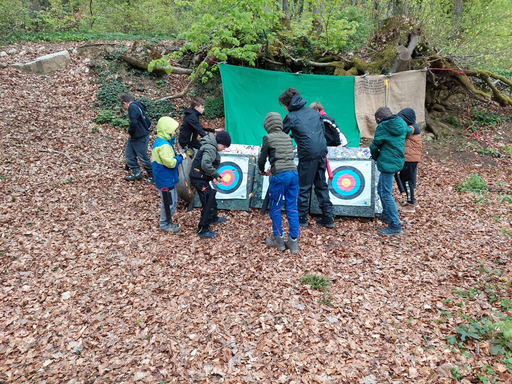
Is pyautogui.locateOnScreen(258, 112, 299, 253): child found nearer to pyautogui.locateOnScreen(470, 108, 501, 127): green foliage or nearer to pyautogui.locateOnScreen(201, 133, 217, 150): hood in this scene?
pyautogui.locateOnScreen(201, 133, 217, 150): hood

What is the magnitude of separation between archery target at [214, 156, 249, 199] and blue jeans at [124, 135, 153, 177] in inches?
61.7

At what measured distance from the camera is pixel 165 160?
4180mm

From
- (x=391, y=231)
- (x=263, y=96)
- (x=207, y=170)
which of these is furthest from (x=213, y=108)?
(x=391, y=231)

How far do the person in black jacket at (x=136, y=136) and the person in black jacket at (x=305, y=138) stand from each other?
257 centimetres

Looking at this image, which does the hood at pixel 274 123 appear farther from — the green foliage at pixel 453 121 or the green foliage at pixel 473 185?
the green foliage at pixel 453 121

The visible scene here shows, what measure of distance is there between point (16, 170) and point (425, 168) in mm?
8192

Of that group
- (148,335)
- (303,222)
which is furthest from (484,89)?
(148,335)

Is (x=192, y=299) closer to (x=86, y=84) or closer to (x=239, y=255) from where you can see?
(x=239, y=255)

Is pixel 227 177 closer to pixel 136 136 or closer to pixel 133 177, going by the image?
pixel 136 136

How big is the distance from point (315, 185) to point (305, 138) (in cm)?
77

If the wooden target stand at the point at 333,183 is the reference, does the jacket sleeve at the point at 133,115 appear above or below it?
above

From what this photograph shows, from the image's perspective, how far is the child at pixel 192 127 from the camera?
16.5ft

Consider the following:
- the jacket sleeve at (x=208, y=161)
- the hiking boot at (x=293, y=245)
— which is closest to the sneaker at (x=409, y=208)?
the hiking boot at (x=293, y=245)

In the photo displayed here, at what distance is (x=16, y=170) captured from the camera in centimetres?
561
